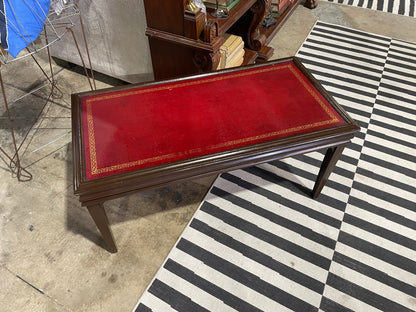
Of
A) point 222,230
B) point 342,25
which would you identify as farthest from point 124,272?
point 342,25

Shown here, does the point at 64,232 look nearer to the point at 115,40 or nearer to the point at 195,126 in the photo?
the point at 195,126

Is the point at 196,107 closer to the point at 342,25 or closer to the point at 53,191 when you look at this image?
the point at 53,191

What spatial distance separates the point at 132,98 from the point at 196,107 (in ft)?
1.08

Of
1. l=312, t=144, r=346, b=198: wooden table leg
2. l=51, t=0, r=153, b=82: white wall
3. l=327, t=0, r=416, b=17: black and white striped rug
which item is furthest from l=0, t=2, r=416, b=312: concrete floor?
l=327, t=0, r=416, b=17: black and white striped rug

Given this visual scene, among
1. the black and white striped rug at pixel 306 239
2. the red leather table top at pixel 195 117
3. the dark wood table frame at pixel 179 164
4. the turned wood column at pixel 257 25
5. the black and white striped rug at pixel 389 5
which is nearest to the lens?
the dark wood table frame at pixel 179 164

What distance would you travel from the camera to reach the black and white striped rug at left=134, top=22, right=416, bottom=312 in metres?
1.38

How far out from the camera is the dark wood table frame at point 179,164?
1.11 meters

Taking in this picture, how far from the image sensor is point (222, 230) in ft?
5.24

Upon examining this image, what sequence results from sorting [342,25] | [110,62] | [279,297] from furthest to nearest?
[342,25] → [110,62] → [279,297]

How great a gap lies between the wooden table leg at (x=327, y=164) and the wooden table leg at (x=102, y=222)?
1119mm

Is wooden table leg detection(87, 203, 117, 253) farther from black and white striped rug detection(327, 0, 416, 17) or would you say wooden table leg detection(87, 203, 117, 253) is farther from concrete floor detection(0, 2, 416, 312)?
black and white striped rug detection(327, 0, 416, 17)

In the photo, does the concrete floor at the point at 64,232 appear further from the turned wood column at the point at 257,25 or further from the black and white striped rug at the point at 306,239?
the turned wood column at the point at 257,25

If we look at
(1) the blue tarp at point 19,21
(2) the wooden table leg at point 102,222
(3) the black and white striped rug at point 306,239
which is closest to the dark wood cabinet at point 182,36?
(1) the blue tarp at point 19,21

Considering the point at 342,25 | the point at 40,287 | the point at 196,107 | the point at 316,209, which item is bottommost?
the point at 40,287
